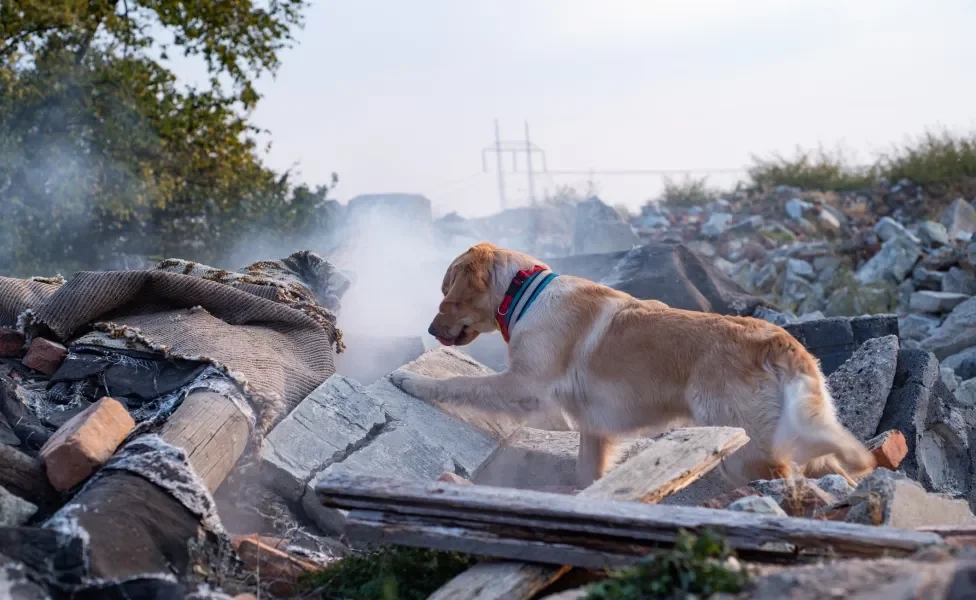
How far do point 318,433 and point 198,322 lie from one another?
3.62 feet

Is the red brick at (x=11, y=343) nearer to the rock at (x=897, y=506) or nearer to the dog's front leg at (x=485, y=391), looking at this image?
the dog's front leg at (x=485, y=391)

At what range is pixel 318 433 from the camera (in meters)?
4.84

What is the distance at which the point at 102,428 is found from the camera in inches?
151

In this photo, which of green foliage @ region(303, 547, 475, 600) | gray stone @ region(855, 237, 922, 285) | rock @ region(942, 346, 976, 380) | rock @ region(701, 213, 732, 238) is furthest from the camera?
rock @ region(701, 213, 732, 238)

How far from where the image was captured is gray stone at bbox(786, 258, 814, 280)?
1275 cm

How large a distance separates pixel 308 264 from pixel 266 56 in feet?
16.2

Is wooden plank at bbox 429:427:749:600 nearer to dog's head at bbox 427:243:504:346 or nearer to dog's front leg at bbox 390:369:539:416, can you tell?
dog's front leg at bbox 390:369:539:416

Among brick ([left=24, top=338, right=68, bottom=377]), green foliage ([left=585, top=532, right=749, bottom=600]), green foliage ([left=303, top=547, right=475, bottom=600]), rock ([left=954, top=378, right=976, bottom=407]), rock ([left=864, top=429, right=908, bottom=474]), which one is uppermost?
brick ([left=24, top=338, right=68, bottom=377])

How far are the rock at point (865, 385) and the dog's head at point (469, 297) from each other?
A: 2.24m

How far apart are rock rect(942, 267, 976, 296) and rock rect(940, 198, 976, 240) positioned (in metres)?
2.96

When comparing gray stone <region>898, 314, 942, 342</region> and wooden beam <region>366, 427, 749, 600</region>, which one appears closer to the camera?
wooden beam <region>366, 427, 749, 600</region>

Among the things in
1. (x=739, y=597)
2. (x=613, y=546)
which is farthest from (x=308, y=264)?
(x=739, y=597)

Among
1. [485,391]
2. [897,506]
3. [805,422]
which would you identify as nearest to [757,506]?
[897,506]

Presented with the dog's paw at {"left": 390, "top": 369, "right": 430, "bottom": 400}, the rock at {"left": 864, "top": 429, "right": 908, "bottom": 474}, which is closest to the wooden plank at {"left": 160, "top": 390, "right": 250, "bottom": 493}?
the dog's paw at {"left": 390, "top": 369, "right": 430, "bottom": 400}
